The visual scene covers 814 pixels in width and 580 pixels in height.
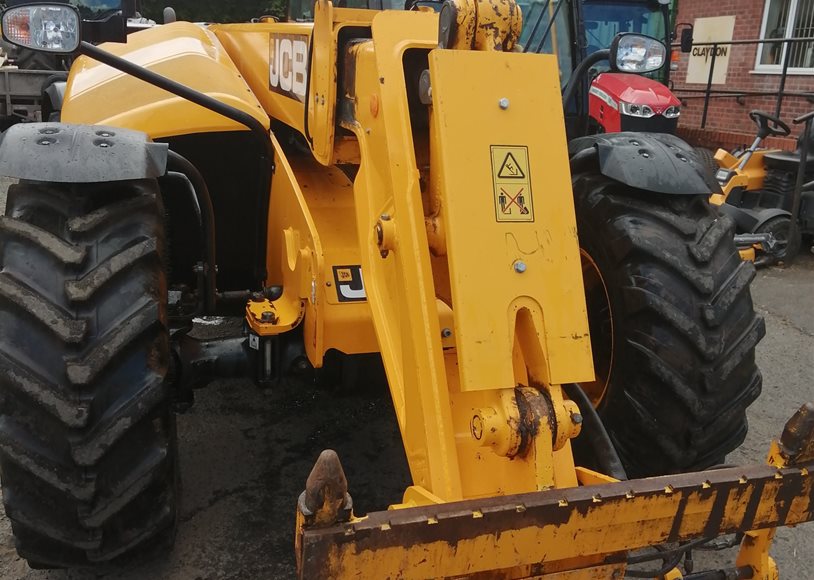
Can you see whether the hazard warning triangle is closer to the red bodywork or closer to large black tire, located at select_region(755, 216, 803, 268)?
large black tire, located at select_region(755, 216, 803, 268)

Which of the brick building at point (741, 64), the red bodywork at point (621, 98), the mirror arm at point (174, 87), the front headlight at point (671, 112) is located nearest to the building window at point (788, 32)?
the brick building at point (741, 64)

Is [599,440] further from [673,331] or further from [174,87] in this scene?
[174,87]

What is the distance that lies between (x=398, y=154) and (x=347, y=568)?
1049mm

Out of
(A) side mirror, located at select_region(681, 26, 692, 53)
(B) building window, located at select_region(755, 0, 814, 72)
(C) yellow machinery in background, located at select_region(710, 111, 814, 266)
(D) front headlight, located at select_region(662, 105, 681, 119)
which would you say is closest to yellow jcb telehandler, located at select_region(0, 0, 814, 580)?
(C) yellow machinery in background, located at select_region(710, 111, 814, 266)

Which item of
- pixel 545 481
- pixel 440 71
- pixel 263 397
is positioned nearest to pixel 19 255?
pixel 440 71

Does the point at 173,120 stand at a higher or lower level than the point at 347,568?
higher

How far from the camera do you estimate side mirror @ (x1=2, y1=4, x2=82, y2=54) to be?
7.90 feet

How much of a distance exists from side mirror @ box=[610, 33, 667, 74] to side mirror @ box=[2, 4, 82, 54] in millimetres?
1833

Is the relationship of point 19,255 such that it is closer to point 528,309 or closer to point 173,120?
point 173,120

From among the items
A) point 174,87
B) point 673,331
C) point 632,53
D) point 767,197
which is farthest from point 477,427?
point 767,197

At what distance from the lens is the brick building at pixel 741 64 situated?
10.9m

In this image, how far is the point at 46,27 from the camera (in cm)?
241

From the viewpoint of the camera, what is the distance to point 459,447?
6.16 ft

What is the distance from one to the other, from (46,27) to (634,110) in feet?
20.5
